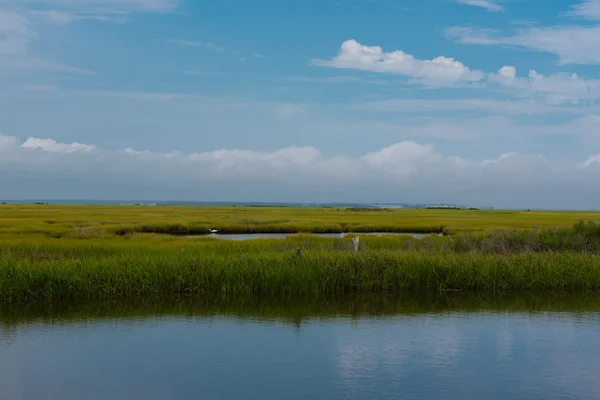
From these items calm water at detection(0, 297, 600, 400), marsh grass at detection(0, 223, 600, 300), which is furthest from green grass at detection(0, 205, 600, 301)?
calm water at detection(0, 297, 600, 400)

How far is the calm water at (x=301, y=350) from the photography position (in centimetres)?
911

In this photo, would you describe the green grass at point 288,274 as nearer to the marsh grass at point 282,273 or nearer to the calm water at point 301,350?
the marsh grass at point 282,273

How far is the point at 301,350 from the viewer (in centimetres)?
1136

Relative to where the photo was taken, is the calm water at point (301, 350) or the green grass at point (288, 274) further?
the green grass at point (288, 274)

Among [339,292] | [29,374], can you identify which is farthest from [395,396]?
[339,292]

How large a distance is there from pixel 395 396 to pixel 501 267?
11187mm

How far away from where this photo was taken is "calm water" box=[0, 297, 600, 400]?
9.11 metres

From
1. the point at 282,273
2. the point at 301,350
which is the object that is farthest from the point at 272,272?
the point at 301,350

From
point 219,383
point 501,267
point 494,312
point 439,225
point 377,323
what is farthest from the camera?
point 439,225

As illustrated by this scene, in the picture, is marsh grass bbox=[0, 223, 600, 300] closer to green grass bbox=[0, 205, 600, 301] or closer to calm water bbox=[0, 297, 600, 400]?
green grass bbox=[0, 205, 600, 301]

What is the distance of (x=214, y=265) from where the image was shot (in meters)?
17.2

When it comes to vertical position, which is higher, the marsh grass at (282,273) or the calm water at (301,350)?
the marsh grass at (282,273)

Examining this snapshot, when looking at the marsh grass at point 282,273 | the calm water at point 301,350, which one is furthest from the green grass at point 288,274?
the calm water at point 301,350

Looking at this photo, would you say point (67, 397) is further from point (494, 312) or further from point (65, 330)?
point (494, 312)
